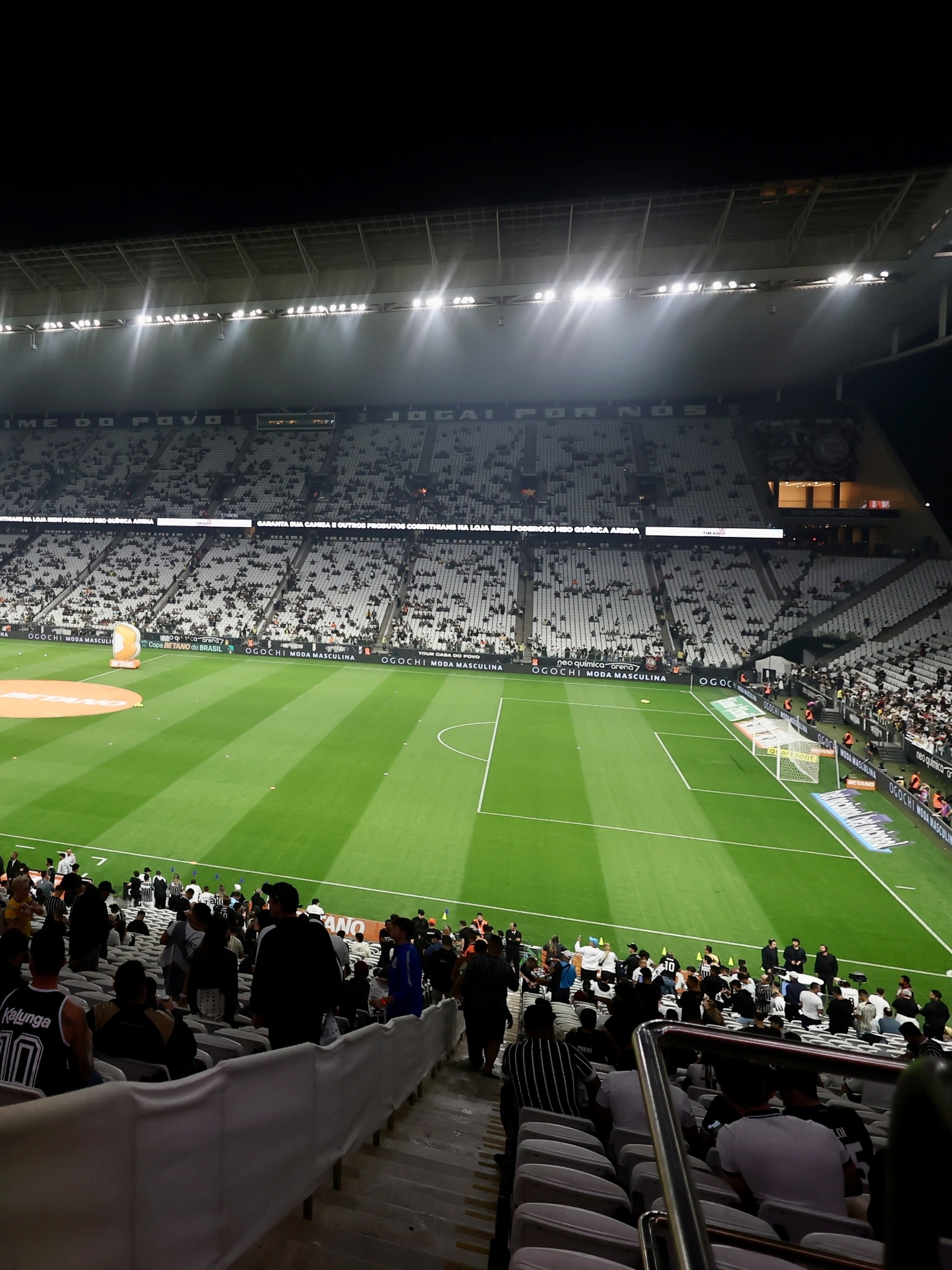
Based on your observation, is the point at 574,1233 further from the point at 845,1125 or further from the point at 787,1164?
the point at 845,1125

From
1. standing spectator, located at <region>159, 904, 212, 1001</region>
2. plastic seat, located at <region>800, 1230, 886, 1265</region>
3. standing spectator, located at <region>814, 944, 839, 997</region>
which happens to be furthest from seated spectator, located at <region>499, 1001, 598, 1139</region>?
standing spectator, located at <region>814, 944, 839, 997</region>

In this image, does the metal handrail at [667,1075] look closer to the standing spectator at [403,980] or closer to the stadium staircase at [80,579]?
the standing spectator at [403,980]

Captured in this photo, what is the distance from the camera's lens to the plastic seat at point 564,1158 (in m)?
3.22

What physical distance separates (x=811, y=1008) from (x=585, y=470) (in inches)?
1999

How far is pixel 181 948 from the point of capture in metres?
6.35

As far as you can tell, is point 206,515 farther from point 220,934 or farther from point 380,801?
point 220,934

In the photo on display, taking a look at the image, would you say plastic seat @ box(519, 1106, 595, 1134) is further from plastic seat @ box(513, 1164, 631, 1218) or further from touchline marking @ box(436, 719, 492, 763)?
touchline marking @ box(436, 719, 492, 763)

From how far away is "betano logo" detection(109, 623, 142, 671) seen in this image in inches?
1489

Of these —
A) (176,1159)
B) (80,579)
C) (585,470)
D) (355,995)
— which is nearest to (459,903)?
(355,995)

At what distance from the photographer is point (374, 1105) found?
169 inches

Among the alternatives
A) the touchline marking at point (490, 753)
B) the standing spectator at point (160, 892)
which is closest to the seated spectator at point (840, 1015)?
the touchline marking at point (490, 753)

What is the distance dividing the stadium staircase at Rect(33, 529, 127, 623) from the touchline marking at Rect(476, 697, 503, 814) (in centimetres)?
3673

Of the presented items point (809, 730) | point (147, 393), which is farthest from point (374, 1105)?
point (147, 393)

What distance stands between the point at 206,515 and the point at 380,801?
46.1m
